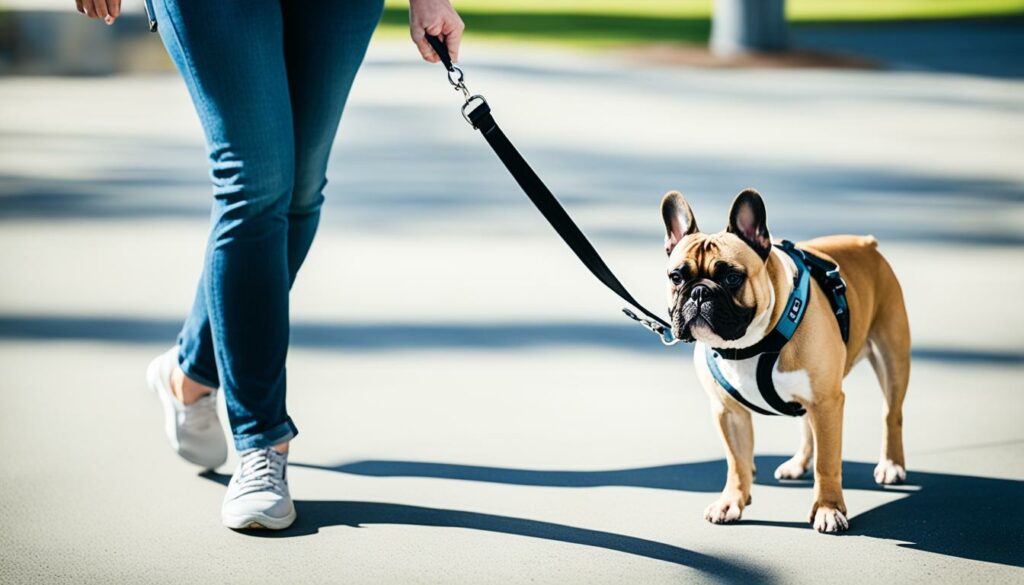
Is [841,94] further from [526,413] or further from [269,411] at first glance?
[269,411]

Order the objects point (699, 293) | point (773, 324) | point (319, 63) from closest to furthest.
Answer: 1. point (699, 293)
2. point (773, 324)
3. point (319, 63)

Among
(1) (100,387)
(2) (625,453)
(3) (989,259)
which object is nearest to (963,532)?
(2) (625,453)

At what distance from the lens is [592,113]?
1122 centimetres

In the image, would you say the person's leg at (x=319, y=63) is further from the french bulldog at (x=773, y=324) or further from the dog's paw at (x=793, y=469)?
the dog's paw at (x=793, y=469)

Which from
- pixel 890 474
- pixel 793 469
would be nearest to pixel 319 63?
pixel 793 469

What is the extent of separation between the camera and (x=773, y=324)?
3.15 metres

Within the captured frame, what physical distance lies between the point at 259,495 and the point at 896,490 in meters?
1.58

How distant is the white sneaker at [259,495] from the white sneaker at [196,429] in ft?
1.17

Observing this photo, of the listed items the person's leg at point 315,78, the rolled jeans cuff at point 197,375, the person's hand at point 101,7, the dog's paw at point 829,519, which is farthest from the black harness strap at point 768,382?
the person's hand at point 101,7

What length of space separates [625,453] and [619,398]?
53 cm

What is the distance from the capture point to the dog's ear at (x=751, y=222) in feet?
10.1

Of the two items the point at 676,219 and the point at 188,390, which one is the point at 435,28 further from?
the point at 188,390

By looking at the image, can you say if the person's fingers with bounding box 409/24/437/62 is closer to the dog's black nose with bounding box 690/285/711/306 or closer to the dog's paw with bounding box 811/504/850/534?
the dog's black nose with bounding box 690/285/711/306

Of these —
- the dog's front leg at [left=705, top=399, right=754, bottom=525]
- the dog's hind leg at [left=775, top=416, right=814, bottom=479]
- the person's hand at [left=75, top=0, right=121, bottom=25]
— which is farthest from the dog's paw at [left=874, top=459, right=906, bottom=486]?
the person's hand at [left=75, top=0, right=121, bottom=25]
